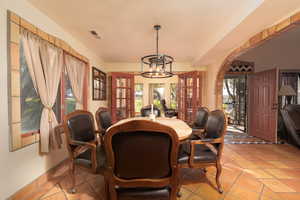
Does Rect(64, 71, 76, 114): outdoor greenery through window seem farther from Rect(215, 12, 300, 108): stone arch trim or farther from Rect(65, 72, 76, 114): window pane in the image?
Rect(215, 12, 300, 108): stone arch trim

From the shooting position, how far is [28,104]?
6.02ft

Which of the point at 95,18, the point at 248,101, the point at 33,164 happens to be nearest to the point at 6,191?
the point at 33,164

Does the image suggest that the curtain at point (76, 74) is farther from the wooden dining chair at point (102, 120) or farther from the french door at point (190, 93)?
the french door at point (190, 93)

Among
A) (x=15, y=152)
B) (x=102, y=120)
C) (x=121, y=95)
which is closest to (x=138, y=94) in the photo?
(x=121, y=95)

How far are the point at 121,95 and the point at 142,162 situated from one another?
3.73 m

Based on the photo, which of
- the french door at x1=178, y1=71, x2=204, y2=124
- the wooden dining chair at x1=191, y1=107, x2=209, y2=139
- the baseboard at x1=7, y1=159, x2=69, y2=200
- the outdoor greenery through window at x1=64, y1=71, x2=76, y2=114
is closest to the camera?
the baseboard at x1=7, y1=159, x2=69, y2=200

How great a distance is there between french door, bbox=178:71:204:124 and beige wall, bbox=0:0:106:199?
3.50 m

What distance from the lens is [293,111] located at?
131 inches

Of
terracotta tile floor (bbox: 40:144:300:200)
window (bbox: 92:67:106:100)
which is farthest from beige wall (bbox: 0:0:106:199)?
window (bbox: 92:67:106:100)

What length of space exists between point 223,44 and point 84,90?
3.11 metres

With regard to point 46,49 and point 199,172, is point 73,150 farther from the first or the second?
point 199,172

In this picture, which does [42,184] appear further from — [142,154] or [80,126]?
[142,154]

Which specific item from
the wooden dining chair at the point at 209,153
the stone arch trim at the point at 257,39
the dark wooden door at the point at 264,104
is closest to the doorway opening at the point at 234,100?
the dark wooden door at the point at 264,104

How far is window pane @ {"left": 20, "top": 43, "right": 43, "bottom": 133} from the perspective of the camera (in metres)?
1.75
